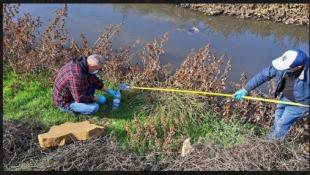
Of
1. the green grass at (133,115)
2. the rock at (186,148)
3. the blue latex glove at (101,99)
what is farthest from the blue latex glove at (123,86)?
the rock at (186,148)

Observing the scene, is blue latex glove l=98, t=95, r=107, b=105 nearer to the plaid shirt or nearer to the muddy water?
the plaid shirt

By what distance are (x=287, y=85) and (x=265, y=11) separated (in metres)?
5.59

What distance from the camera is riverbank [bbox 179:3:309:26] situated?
1121 cm

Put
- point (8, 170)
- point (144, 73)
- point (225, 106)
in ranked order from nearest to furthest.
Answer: point (8, 170) → point (225, 106) → point (144, 73)

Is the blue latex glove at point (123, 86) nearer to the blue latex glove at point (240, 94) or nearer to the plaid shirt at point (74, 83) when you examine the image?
the plaid shirt at point (74, 83)

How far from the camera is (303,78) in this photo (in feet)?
19.3

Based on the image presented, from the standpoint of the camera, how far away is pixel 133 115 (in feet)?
22.3

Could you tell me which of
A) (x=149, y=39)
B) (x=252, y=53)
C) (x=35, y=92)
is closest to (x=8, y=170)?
(x=35, y=92)

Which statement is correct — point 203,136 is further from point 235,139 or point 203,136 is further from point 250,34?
point 250,34

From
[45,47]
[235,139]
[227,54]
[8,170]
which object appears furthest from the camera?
[227,54]

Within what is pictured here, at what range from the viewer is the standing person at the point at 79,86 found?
6.32m

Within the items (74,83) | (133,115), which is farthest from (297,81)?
(74,83)

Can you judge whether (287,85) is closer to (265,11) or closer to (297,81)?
(297,81)

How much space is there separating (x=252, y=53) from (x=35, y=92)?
428 cm
